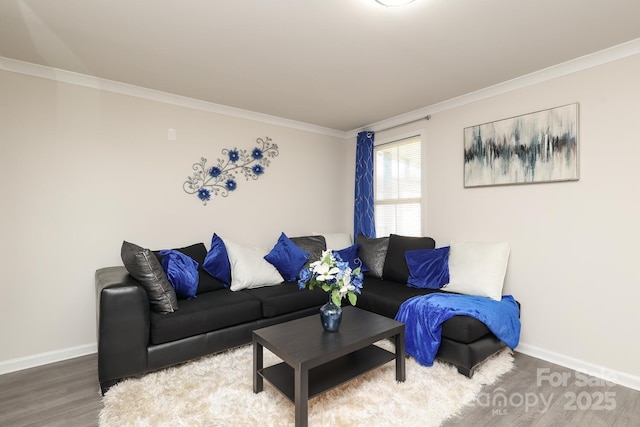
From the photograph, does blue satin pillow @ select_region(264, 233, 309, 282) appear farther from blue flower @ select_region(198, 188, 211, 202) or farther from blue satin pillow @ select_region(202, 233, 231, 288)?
blue flower @ select_region(198, 188, 211, 202)

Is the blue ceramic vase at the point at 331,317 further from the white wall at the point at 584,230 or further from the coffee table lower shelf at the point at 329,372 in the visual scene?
the white wall at the point at 584,230

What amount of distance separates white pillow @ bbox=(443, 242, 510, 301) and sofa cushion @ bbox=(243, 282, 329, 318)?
Result: 1.30 metres

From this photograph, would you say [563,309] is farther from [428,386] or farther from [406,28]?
[406,28]

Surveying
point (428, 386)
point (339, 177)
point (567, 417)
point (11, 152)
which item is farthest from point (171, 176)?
point (567, 417)

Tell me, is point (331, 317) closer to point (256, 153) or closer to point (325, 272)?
point (325, 272)

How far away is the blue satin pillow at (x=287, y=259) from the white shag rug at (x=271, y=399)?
1.16 meters

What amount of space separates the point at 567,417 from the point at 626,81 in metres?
2.40

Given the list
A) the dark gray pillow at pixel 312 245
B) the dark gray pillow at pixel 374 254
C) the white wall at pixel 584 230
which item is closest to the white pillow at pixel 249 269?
the dark gray pillow at pixel 312 245

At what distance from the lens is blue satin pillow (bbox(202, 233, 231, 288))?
10.4ft

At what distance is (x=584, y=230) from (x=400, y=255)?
5.35 ft

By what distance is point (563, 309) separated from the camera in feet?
A: 8.82

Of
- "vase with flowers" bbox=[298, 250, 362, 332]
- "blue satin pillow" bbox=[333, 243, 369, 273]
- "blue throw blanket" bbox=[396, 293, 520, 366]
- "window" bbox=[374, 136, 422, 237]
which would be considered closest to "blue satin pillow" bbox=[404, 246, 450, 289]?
"blue throw blanket" bbox=[396, 293, 520, 366]

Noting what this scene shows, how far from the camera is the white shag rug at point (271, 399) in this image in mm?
1886

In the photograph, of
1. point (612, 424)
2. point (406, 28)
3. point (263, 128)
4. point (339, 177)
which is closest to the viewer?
point (612, 424)
